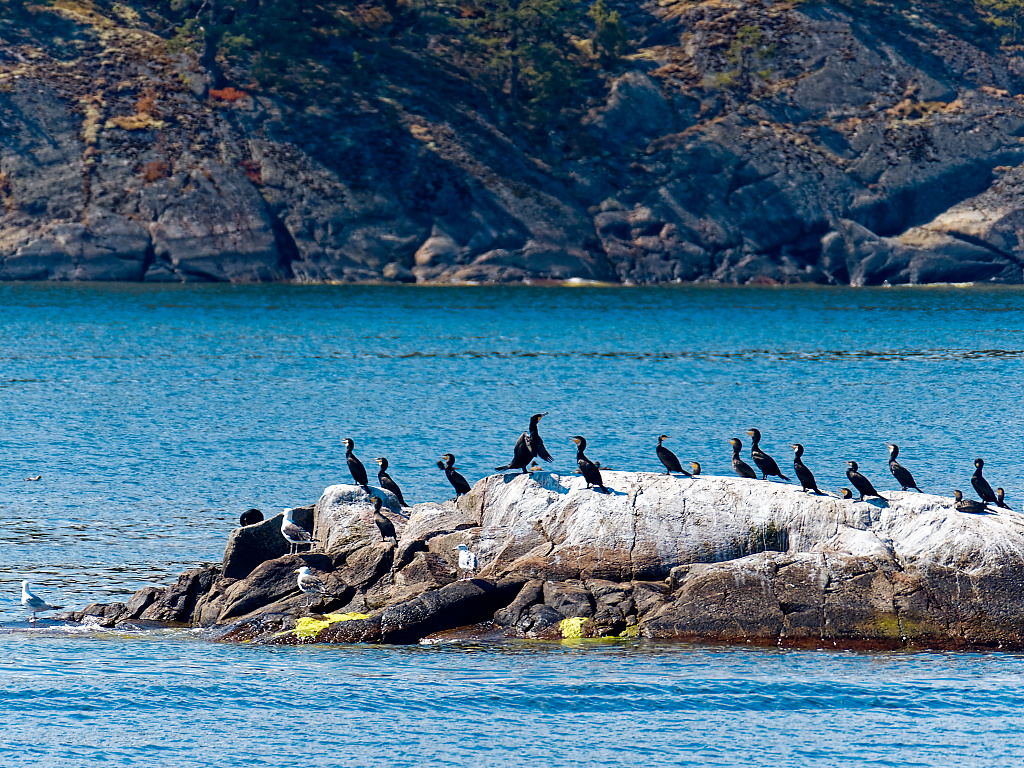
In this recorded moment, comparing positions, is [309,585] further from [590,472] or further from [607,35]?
[607,35]

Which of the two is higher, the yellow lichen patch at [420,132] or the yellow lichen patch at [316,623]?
the yellow lichen patch at [420,132]

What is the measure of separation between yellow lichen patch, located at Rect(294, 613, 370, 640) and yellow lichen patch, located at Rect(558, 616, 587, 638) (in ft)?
12.1

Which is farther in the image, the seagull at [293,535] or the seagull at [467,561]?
the seagull at [293,535]

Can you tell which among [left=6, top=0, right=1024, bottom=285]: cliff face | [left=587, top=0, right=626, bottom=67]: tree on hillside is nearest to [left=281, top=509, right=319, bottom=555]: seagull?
[left=6, top=0, right=1024, bottom=285]: cliff face

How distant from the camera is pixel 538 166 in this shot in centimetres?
14738

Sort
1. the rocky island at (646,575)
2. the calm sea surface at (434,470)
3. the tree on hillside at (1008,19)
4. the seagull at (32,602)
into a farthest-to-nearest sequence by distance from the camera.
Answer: the tree on hillside at (1008,19) → the seagull at (32,602) → the rocky island at (646,575) → the calm sea surface at (434,470)

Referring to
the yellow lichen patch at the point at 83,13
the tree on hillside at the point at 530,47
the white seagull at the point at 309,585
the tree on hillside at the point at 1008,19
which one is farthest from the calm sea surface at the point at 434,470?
the tree on hillside at the point at 1008,19

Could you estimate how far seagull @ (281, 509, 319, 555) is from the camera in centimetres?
2786

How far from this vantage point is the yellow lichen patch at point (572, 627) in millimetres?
23969

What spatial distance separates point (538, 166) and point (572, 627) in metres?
127

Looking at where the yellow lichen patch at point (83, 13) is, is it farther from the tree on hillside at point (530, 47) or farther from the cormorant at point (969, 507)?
the cormorant at point (969, 507)

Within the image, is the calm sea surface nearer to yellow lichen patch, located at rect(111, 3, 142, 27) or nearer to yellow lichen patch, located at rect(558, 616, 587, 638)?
yellow lichen patch, located at rect(558, 616, 587, 638)

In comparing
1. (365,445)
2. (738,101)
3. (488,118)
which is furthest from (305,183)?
(365,445)

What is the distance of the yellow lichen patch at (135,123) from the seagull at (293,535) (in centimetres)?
11725
